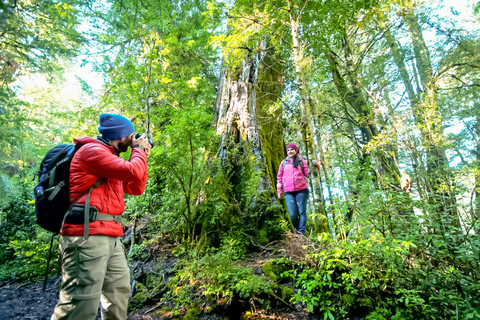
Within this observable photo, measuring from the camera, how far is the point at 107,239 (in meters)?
2.02

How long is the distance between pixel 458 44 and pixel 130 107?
12.2 meters

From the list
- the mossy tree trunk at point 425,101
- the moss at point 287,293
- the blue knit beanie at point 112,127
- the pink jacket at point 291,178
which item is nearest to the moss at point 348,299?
the moss at point 287,293

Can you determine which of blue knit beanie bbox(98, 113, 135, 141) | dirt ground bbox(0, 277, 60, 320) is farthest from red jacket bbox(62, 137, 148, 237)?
Answer: dirt ground bbox(0, 277, 60, 320)

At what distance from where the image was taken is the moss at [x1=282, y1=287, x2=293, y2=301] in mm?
3123

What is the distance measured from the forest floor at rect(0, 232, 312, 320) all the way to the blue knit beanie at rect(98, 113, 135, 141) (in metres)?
2.65

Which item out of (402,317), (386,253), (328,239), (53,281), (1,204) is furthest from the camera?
(1,204)

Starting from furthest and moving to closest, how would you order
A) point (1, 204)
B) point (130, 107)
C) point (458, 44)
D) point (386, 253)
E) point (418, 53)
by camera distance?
point (418, 53), point (458, 44), point (1, 204), point (130, 107), point (386, 253)

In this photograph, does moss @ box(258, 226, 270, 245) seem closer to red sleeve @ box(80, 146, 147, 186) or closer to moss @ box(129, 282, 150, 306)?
moss @ box(129, 282, 150, 306)

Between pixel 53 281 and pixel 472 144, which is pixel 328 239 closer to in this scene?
pixel 53 281

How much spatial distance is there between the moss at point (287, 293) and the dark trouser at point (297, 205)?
177 cm

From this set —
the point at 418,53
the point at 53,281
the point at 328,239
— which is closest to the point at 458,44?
the point at 418,53

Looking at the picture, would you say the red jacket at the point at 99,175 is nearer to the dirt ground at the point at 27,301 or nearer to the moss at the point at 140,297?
the moss at the point at 140,297

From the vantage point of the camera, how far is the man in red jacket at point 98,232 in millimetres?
1764

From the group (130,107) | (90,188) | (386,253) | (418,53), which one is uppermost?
(418,53)
